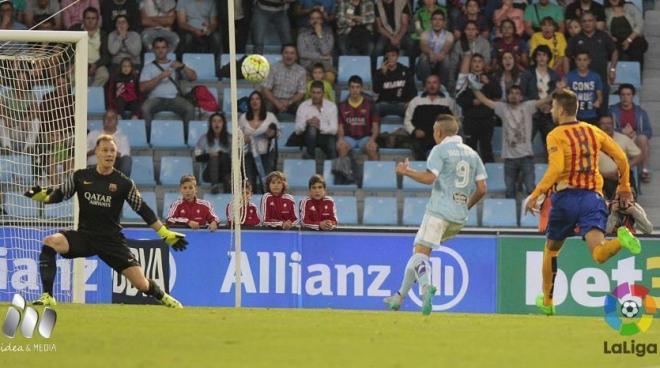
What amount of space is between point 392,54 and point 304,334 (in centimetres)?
1112

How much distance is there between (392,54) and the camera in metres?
22.9

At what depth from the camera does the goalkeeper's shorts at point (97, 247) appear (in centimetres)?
1535

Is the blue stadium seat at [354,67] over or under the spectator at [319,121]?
over

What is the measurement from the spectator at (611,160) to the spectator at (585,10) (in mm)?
2232

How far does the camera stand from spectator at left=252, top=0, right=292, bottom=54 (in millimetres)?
23938

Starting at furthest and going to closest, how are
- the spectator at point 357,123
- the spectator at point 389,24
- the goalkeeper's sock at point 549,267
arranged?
the spectator at point 389,24, the spectator at point 357,123, the goalkeeper's sock at point 549,267

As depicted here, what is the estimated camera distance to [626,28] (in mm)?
24109

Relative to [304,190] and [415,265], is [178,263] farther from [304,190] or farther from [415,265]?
[415,265]

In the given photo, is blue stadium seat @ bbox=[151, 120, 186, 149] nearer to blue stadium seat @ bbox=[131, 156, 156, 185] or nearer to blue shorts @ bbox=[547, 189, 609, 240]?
blue stadium seat @ bbox=[131, 156, 156, 185]

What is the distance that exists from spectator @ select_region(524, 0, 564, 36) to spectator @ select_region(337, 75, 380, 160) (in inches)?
128

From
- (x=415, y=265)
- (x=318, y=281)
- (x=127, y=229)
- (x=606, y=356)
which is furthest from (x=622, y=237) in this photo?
(x=127, y=229)

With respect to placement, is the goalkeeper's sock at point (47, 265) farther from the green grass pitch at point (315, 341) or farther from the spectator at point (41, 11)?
the spectator at point (41, 11)

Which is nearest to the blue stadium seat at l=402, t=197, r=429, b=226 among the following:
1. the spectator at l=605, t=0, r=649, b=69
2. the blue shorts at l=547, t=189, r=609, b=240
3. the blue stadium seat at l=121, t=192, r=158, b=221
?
the blue stadium seat at l=121, t=192, r=158, b=221

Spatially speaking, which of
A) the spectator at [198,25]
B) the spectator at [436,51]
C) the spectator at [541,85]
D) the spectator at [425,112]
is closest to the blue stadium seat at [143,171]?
the spectator at [198,25]
